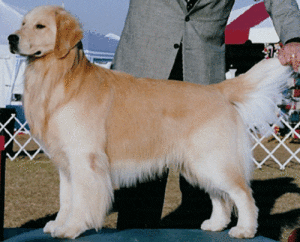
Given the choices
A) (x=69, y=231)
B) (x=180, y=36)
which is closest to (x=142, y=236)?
(x=69, y=231)

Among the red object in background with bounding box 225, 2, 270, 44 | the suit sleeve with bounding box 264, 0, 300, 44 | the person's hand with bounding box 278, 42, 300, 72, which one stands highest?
the red object in background with bounding box 225, 2, 270, 44

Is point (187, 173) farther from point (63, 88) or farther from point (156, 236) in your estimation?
point (63, 88)

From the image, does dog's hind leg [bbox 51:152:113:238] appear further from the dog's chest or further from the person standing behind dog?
the person standing behind dog

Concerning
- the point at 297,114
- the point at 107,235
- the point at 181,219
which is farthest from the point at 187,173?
the point at 297,114

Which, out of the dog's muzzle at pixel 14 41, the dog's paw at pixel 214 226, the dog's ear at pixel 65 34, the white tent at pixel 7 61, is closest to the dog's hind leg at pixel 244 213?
the dog's paw at pixel 214 226

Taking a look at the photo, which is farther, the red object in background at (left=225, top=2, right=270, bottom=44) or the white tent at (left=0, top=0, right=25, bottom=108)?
the white tent at (left=0, top=0, right=25, bottom=108)

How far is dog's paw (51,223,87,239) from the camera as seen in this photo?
7.20ft

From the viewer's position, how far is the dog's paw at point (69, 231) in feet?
7.20

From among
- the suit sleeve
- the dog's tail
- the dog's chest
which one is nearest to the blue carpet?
the dog's chest

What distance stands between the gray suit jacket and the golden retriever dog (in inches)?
8.7

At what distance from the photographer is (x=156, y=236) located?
2.38 meters

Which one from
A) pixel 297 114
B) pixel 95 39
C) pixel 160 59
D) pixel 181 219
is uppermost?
pixel 95 39

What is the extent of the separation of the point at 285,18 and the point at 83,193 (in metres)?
1.76

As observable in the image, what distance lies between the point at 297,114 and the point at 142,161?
34.6 ft
